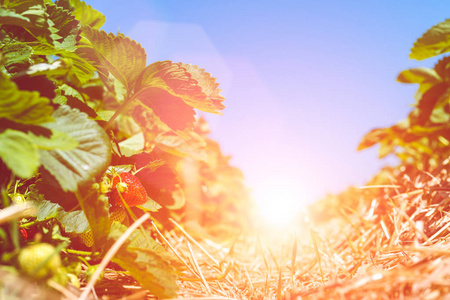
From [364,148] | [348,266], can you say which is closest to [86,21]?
[348,266]

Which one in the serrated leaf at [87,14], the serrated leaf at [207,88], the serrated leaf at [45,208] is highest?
the serrated leaf at [87,14]

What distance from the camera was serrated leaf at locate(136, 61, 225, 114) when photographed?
0.68 metres

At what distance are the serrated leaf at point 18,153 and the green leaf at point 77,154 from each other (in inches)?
1.9

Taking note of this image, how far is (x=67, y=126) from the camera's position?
0.52 meters

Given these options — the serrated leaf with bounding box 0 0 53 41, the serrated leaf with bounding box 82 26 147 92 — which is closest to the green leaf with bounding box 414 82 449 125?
the serrated leaf with bounding box 82 26 147 92

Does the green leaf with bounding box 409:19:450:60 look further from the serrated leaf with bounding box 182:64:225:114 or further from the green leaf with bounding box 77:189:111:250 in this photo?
the green leaf with bounding box 77:189:111:250

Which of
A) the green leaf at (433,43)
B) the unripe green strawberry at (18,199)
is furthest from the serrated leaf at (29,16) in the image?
the green leaf at (433,43)

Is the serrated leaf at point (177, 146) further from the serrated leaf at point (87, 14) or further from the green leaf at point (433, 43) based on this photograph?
the green leaf at point (433, 43)

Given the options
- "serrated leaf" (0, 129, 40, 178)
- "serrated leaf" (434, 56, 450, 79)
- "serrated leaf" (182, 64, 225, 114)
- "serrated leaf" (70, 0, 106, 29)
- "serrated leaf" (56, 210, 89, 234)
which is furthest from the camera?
"serrated leaf" (434, 56, 450, 79)

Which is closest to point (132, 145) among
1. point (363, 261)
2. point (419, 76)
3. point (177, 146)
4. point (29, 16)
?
point (177, 146)

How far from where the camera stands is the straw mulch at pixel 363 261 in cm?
50

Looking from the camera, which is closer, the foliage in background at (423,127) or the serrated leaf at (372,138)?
the foliage in background at (423,127)

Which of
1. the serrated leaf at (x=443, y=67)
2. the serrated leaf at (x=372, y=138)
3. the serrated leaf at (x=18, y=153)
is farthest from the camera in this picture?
the serrated leaf at (x=372, y=138)

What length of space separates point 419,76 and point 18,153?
1253 millimetres
